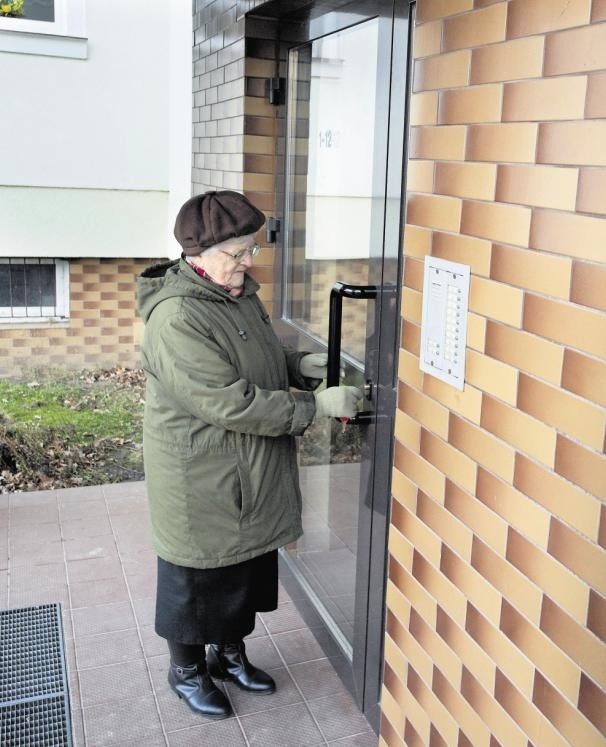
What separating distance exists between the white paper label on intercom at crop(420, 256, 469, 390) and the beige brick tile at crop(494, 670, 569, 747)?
0.61 metres

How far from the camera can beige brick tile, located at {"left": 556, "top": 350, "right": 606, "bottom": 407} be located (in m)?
1.35

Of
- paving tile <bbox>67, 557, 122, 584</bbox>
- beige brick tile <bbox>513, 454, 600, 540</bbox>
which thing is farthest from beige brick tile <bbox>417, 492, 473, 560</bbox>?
paving tile <bbox>67, 557, 122, 584</bbox>

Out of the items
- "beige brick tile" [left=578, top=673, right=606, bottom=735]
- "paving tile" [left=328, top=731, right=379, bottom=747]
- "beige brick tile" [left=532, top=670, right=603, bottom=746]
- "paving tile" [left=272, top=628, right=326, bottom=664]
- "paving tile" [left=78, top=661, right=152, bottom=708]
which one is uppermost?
"beige brick tile" [left=578, top=673, right=606, bottom=735]

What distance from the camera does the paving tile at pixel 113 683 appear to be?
2939 millimetres

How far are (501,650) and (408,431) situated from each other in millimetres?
557

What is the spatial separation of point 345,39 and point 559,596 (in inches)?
78.3

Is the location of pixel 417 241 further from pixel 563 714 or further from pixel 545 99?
pixel 563 714

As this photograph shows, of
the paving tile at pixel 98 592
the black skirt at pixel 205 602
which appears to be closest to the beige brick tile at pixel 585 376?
the black skirt at pixel 205 602

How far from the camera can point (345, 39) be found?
2768 mm

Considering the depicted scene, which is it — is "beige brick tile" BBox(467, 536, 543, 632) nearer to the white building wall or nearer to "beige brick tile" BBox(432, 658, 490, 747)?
"beige brick tile" BBox(432, 658, 490, 747)

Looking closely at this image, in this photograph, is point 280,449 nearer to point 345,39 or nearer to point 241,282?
point 241,282

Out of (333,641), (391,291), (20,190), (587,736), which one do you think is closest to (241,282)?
(391,291)

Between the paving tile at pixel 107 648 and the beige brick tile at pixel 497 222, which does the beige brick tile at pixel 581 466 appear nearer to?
the beige brick tile at pixel 497 222

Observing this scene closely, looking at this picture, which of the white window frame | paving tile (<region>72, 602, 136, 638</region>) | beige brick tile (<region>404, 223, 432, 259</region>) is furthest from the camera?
the white window frame
